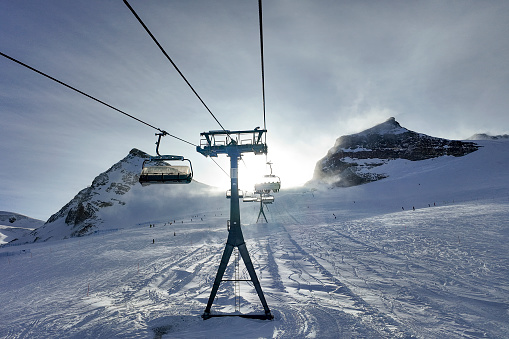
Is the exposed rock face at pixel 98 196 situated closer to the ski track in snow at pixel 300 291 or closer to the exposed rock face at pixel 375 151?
the ski track in snow at pixel 300 291

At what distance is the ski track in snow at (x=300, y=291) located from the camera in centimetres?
712

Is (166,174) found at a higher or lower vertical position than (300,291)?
higher

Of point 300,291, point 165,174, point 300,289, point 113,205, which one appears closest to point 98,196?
point 113,205

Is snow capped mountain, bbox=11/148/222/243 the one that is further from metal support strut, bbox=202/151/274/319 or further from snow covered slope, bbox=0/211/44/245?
metal support strut, bbox=202/151/274/319

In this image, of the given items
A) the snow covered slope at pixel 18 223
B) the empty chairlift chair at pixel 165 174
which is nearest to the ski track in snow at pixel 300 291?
the empty chairlift chair at pixel 165 174

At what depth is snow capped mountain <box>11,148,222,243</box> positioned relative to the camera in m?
82.8

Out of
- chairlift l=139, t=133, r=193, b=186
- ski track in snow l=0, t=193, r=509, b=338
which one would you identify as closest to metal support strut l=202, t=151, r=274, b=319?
ski track in snow l=0, t=193, r=509, b=338

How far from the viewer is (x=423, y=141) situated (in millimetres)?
135375

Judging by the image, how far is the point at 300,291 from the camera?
984 cm

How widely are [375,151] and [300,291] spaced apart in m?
149

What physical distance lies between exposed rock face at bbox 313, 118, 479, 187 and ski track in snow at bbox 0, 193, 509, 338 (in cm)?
10226

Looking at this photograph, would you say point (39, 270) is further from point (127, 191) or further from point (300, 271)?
point (127, 191)

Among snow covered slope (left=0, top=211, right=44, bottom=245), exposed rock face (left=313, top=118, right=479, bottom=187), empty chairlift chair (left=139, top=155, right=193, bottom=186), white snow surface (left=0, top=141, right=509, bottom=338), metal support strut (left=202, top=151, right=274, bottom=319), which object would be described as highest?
exposed rock face (left=313, top=118, right=479, bottom=187)

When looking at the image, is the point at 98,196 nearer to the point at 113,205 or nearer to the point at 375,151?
the point at 113,205
